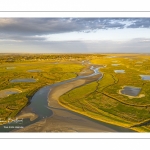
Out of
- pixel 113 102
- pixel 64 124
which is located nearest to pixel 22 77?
pixel 64 124

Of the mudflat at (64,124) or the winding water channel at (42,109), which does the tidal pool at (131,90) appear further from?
the mudflat at (64,124)

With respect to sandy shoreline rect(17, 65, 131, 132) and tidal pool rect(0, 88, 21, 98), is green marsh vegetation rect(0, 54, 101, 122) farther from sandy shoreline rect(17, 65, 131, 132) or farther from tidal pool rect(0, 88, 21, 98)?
sandy shoreline rect(17, 65, 131, 132)

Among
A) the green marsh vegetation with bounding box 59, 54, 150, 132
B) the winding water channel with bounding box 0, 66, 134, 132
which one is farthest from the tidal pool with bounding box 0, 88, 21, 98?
the green marsh vegetation with bounding box 59, 54, 150, 132

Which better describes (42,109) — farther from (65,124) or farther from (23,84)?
(23,84)

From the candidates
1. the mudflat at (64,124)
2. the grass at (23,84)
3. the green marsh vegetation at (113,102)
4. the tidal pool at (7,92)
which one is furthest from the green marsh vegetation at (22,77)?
the green marsh vegetation at (113,102)

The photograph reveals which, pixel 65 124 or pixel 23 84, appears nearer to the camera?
pixel 65 124

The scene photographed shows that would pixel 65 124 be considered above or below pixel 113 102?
below
